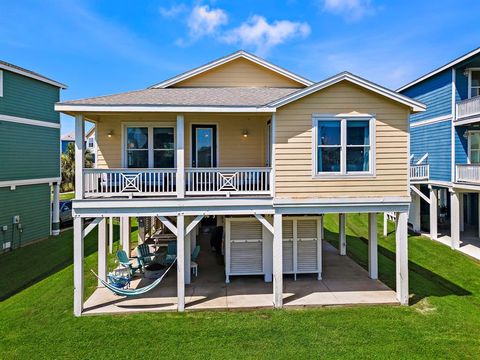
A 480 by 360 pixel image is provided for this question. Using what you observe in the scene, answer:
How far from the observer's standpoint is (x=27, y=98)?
1703cm

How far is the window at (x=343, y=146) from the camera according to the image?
9625 mm

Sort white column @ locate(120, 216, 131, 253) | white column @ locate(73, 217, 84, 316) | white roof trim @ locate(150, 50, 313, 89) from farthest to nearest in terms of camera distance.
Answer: white column @ locate(120, 216, 131, 253) < white roof trim @ locate(150, 50, 313, 89) < white column @ locate(73, 217, 84, 316)

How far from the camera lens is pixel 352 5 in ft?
55.8

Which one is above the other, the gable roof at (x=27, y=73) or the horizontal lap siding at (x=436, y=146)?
the gable roof at (x=27, y=73)

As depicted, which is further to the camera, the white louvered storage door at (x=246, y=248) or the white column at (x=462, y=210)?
the white column at (x=462, y=210)

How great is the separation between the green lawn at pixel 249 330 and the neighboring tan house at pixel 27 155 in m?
6.51

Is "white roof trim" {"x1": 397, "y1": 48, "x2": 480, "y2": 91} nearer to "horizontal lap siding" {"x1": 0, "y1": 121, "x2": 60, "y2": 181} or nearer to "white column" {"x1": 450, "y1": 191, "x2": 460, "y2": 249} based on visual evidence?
"white column" {"x1": 450, "y1": 191, "x2": 460, "y2": 249}

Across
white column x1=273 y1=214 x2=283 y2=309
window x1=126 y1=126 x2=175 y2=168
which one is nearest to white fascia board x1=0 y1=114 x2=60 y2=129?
window x1=126 y1=126 x2=175 y2=168

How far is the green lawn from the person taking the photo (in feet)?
23.3

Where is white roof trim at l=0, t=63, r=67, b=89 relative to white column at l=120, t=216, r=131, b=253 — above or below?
above

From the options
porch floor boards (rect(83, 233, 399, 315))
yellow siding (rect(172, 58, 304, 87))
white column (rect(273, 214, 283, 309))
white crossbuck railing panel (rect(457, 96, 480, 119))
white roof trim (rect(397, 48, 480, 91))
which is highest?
white roof trim (rect(397, 48, 480, 91))

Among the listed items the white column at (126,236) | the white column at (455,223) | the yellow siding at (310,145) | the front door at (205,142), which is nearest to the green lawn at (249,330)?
the white column at (126,236)

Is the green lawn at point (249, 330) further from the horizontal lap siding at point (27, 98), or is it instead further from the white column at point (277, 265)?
the horizontal lap siding at point (27, 98)

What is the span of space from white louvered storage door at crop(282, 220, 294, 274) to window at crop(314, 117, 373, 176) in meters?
2.62
